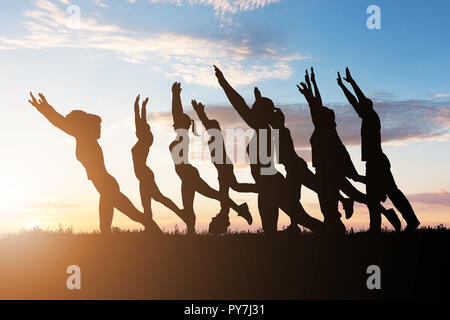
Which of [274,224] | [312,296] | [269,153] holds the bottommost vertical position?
[312,296]

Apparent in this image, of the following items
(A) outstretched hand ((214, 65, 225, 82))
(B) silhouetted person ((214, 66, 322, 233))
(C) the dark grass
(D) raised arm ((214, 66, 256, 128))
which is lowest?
(C) the dark grass

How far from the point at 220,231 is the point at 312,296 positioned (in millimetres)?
5369

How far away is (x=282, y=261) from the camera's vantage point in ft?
55.9

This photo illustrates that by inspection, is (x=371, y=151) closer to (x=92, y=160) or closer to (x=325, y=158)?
(x=325, y=158)

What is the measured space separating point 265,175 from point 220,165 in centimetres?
187

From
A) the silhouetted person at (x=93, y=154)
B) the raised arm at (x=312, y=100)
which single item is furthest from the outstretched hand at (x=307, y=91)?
the silhouetted person at (x=93, y=154)

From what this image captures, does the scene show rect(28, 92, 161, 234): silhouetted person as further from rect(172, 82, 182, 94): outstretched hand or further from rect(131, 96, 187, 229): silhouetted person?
rect(172, 82, 182, 94): outstretched hand

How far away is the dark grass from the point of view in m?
15.8

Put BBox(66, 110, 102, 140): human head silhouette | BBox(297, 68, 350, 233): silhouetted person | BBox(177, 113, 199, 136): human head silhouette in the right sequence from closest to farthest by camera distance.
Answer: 1. BBox(297, 68, 350, 233): silhouetted person
2. BBox(66, 110, 102, 140): human head silhouette
3. BBox(177, 113, 199, 136): human head silhouette

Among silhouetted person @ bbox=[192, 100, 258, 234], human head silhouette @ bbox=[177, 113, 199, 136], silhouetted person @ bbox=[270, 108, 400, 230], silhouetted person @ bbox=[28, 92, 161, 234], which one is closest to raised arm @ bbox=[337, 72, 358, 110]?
silhouetted person @ bbox=[270, 108, 400, 230]

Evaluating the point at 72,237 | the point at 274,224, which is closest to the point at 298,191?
the point at 274,224

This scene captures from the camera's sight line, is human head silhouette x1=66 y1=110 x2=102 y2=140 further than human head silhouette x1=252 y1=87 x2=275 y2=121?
Yes

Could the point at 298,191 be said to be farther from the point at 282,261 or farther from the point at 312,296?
the point at 312,296

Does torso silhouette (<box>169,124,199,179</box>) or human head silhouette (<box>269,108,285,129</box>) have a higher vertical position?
human head silhouette (<box>269,108,285,129</box>)
